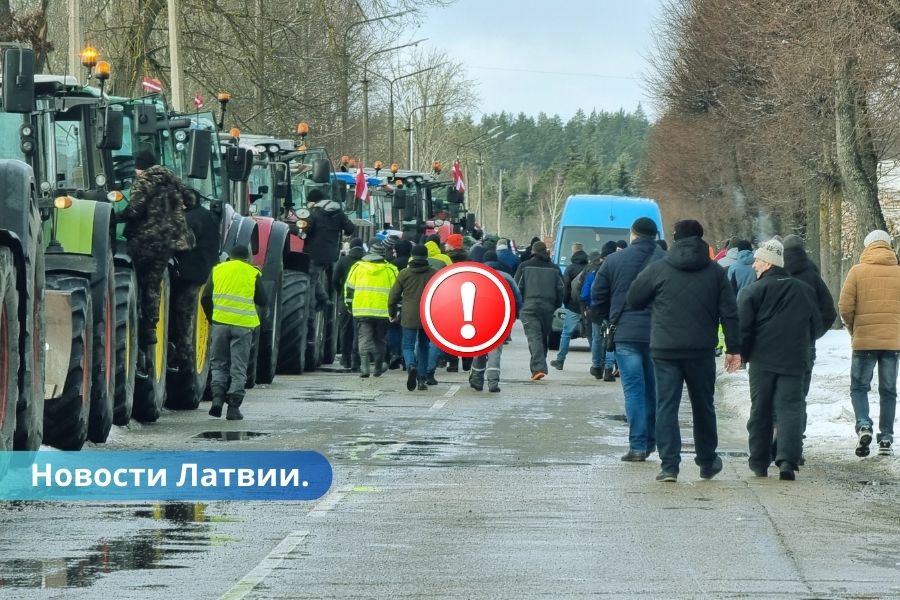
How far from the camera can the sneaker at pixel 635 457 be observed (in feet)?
46.2

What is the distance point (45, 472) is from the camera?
12.3 m

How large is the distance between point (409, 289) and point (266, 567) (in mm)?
13365

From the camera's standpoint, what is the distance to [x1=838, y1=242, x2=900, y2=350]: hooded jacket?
15.0 m

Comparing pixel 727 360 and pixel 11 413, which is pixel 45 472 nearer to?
pixel 11 413

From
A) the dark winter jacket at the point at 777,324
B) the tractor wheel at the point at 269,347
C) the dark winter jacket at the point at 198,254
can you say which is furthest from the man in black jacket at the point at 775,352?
the tractor wheel at the point at 269,347

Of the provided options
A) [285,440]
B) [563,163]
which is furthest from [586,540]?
[563,163]

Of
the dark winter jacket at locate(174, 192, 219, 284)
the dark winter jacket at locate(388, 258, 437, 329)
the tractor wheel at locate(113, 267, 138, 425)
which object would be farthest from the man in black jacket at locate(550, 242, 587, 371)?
the tractor wheel at locate(113, 267, 138, 425)

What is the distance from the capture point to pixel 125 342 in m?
14.9

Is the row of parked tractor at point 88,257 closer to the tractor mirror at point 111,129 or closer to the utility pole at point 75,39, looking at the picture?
the tractor mirror at point 111,129

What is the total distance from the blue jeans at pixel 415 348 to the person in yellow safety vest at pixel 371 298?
3.50 feet

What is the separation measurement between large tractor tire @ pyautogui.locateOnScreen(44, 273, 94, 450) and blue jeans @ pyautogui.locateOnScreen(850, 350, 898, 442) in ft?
19.7

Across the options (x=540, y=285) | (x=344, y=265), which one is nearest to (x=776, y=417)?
(x=540, y=285)

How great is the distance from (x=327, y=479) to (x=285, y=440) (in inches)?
110

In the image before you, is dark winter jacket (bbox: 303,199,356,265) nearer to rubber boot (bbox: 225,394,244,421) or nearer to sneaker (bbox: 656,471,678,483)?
rubber boot (bbox: 225,394,244,421)
